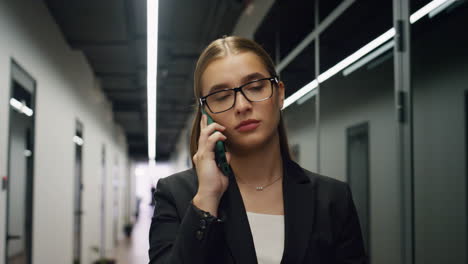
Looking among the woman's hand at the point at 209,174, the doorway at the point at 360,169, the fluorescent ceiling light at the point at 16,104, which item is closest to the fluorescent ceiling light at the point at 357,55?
the doorway at the point at 360,169

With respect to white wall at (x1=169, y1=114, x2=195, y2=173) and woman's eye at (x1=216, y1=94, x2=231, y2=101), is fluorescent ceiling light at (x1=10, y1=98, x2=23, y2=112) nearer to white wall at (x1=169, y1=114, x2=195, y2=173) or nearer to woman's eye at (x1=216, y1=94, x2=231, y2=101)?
woman's eye at (x1=216, y1=94, x2=231, y2=101)

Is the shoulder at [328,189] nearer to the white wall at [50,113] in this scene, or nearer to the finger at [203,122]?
the finger at [203,122]

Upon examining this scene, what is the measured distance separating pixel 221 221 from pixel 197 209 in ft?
0.20

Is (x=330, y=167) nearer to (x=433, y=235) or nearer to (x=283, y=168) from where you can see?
(x=433, y=235)

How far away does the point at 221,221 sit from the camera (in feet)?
2.98

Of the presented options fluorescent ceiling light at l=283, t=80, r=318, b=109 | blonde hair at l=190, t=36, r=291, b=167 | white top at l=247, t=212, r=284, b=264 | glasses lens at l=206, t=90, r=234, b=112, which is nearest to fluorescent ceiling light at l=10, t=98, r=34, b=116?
fluorescent ceiling light at l=283, t=80, r=318, b=109

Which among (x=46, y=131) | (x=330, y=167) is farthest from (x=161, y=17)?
(x=330, y=167)

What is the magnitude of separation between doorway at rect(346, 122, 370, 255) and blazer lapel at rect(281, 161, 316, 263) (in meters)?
1.34

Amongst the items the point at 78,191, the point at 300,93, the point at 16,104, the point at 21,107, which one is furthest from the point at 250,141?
the point at 78,191

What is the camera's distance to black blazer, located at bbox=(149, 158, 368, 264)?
880 millimetres

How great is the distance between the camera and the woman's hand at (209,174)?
0.91 m

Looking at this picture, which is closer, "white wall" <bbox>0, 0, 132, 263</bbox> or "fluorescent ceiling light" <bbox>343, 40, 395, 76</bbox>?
"fluorescent ceiling light" <bbox>343, 40, 395, 76</bbox>

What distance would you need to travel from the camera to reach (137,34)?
18.2ft

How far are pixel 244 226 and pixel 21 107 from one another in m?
3.70
